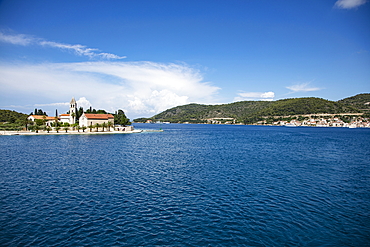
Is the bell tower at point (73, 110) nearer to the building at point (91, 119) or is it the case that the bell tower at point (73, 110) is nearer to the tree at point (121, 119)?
the building at point (91, 119)

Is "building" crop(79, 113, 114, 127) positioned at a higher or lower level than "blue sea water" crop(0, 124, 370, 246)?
higher

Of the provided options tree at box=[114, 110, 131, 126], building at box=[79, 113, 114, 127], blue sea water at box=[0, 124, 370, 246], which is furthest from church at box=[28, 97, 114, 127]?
blue sea water at box=[0, 124, 370, 246]

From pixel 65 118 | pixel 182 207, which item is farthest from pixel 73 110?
pixel 182 207

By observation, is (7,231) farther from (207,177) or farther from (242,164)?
(242,164)

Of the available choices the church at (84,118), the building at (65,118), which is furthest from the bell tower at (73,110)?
the building at (65,118)

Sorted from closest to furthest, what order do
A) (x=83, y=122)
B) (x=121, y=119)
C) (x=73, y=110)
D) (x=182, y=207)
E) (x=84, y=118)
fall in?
(x=182, y=207)
(x=84, y=118)
(x=83, y=122)
(x=73, y=110)
(x=121, y=119)

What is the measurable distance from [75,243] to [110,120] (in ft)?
346

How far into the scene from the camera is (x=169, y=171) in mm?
28547

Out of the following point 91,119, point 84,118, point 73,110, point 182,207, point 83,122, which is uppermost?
point 73,110

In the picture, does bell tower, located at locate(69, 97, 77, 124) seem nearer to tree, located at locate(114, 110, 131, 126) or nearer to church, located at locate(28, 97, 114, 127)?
church, located at locate(28, 97, 114, 127)

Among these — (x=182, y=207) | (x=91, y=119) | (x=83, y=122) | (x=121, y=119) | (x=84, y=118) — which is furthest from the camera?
(x=121, y=119)

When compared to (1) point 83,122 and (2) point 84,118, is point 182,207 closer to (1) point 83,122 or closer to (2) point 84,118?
(2) point 84,118

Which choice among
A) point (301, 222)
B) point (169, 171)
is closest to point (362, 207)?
point (301, 222)

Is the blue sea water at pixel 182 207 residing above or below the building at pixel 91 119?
below
